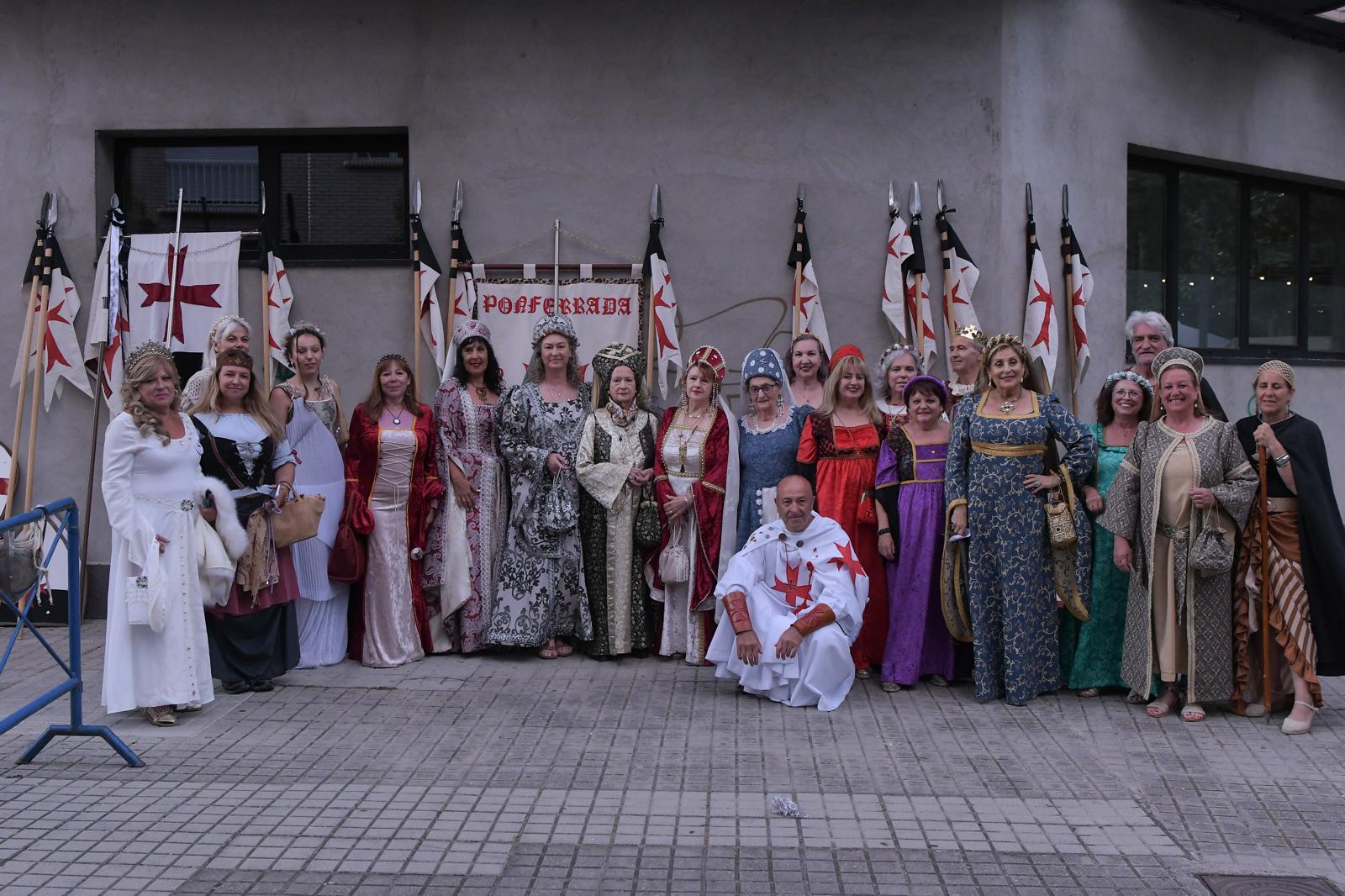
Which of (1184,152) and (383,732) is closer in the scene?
(383,732)

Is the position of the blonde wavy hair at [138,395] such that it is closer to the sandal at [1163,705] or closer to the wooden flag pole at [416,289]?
the wooden flag pole at [416,289]

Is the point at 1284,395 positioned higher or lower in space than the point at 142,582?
higher

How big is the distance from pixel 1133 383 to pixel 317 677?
4877 mm

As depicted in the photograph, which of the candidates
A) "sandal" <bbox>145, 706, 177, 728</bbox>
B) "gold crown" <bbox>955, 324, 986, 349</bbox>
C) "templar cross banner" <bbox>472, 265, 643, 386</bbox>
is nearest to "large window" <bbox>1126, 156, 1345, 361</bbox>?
"gold crown" <bbox>955, 324, 986, 349</bbox>

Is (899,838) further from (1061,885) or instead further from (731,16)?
(731,16)

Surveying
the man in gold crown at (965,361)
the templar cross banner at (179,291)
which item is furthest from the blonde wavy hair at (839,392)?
the templar cross banner at (179,291)

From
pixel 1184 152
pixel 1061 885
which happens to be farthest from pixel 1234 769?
pixel 1184 152

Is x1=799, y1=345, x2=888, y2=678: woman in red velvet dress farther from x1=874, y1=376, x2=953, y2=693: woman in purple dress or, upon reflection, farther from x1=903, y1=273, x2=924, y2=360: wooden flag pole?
x1=903, y1=273, x2=924, y2=360: wooden flag pole

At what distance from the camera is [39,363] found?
→ 27.2ft

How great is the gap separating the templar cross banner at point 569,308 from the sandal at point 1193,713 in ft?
13.5

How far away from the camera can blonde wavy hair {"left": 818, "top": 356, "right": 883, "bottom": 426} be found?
22.5ft

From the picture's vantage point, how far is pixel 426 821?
4461 millimetres

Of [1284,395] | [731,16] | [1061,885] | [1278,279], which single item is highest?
[731,16]

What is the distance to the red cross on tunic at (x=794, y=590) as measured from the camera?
250 inches
